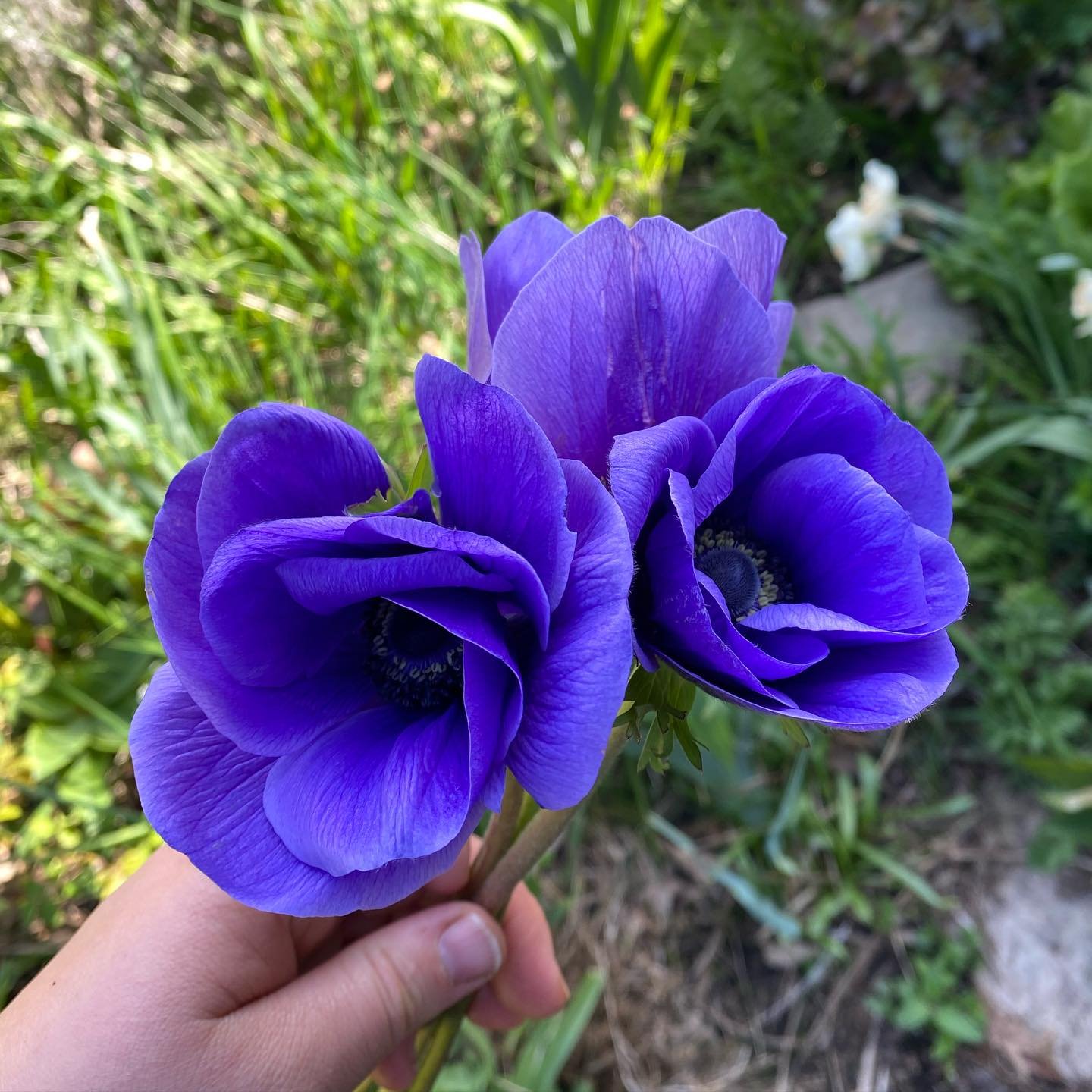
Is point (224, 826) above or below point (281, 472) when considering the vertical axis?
below

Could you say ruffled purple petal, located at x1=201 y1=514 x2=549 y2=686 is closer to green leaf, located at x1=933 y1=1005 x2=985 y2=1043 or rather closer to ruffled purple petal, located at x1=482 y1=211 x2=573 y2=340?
ruffled purple petal, located at x1=482 y1=211 x2=573 y2=340

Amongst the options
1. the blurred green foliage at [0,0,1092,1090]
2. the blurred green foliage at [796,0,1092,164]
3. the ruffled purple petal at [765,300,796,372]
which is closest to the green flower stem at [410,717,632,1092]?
the ruffled purple petal at [765,300,796,372]

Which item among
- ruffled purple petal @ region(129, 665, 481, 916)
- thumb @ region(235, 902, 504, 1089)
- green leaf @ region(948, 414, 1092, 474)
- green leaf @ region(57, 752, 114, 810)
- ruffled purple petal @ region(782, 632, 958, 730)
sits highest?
ruffled purple petal @ region(782, 632, 958, 730)

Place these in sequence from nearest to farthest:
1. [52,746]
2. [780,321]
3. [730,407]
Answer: [730,407]
[780,321]
[52,746]

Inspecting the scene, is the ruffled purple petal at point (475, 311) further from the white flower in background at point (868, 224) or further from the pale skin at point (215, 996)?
the white flower in background at point (868, 224)

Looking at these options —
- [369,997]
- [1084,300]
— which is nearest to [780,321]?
[369,997]

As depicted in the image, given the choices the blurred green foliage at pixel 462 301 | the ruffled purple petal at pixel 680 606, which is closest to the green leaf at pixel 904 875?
the blurred green foliage at pixel 462 301

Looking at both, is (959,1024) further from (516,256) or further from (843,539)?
(516,256)
